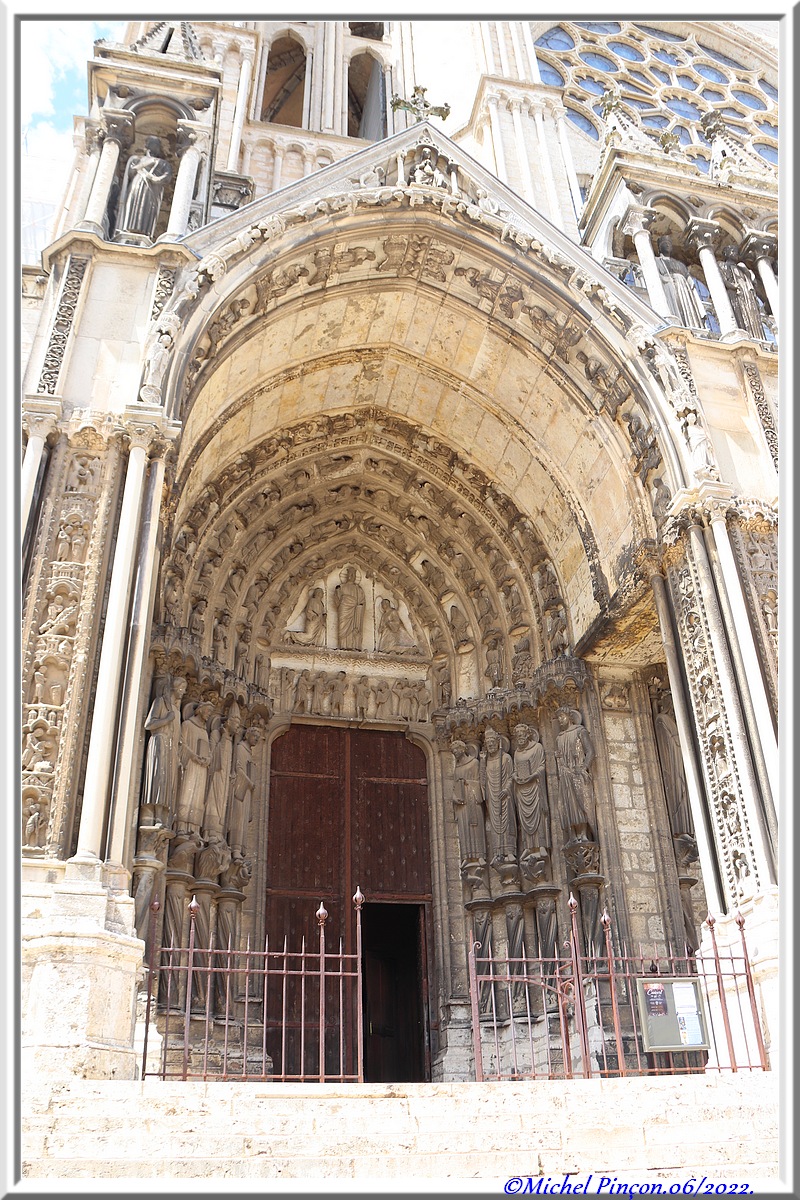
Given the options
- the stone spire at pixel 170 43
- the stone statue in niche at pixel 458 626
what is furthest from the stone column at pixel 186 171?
the stone statue in niche at pixel 458 626

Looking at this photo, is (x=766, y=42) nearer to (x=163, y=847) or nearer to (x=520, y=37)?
(x=520, y=37)

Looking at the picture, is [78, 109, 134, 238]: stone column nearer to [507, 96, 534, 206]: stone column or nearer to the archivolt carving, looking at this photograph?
[507, 96, 534, 206]: stone column

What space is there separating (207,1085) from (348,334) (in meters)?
7.54

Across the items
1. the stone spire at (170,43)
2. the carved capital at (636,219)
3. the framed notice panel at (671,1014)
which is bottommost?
the framed notice panel at (671,1014)

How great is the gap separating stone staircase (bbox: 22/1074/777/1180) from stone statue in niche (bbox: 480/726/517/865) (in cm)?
484

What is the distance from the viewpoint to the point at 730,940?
→ 6672 mm

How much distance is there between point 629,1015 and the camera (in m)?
8.16

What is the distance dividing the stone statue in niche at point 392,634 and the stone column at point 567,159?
20.8 ft

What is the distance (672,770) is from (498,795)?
172 cm

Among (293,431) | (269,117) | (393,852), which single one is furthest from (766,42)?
(393,852)

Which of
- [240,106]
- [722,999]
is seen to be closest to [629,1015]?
[722,999]

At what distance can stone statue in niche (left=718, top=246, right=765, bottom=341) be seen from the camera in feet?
32.4

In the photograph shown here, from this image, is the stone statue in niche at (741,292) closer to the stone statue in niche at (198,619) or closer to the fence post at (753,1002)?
the fence post at (753,1002)

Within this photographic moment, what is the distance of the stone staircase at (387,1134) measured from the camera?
12.4 feet
